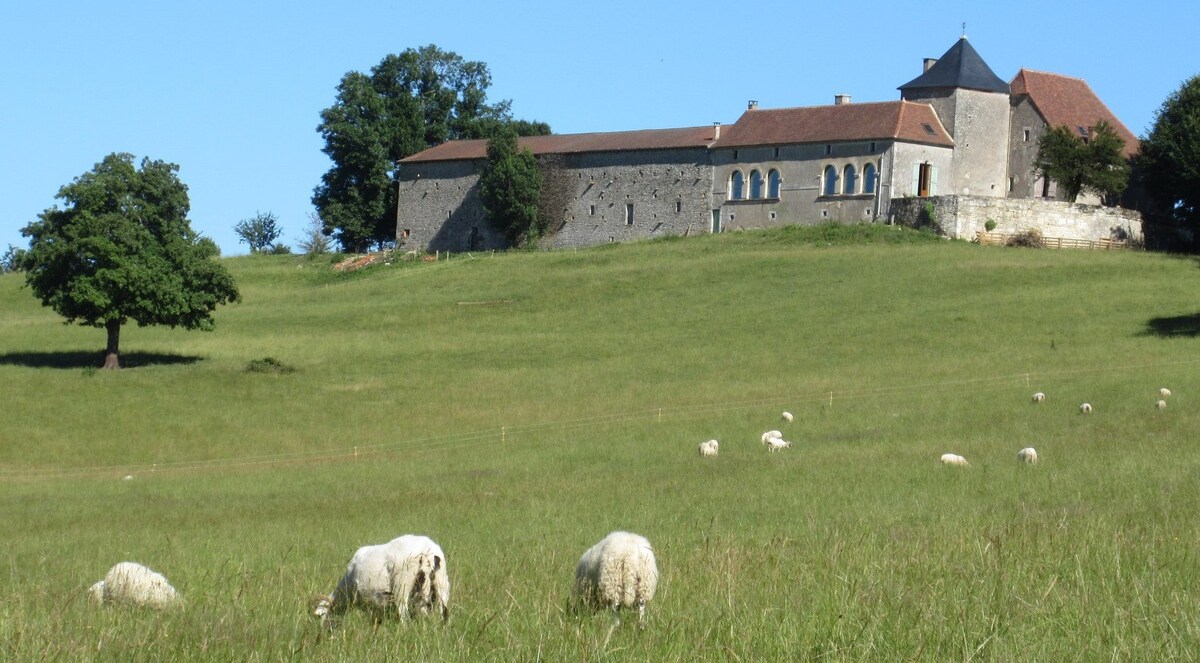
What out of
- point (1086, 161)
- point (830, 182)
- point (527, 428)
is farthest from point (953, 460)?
point (1086, 161)

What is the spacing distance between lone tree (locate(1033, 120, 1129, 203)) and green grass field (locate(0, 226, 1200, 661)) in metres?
12.1

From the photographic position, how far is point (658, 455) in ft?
Result: 94.3

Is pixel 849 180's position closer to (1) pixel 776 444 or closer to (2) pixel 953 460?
(1) pixel 776 444

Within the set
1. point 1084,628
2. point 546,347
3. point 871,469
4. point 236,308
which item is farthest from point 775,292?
point 1084,628

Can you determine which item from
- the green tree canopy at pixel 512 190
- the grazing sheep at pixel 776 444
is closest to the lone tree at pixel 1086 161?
the green tree canopy at pixel 512 190

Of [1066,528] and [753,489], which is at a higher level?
[1066,528]

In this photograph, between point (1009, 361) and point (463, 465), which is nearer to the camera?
point (463, 465)

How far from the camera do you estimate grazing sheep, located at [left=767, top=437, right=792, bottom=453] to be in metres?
28.4

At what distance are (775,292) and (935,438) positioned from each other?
111 ft

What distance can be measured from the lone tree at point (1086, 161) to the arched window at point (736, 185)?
57.3 feet

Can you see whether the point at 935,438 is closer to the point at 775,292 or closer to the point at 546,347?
the point at 546,347

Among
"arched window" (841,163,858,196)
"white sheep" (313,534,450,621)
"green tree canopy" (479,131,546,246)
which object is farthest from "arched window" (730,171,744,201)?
"white sheep" (313,534,450,621)

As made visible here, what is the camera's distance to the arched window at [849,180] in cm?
7962

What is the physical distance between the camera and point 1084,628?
7727 mm
